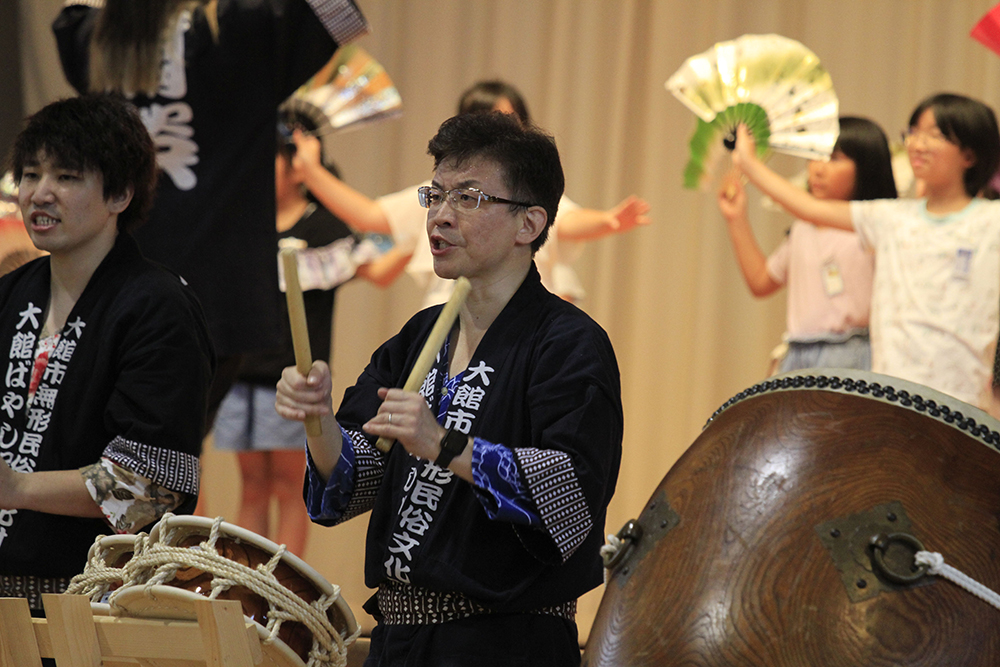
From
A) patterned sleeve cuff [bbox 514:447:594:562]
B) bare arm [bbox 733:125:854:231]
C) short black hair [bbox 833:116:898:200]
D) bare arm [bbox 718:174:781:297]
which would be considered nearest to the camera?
patterned sleeve cuff [bbox 514:447:594:562]

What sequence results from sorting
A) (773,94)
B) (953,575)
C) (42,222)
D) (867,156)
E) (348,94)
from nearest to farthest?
(953,575), (42,222), (773,94), (348,94), (867,156)

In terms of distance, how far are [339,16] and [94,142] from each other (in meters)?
0.94

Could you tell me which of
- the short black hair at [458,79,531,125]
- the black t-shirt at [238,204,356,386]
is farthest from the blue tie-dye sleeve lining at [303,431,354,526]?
the short black hair at [458,79,531,125]

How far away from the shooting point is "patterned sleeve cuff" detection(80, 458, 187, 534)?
5.84 feet

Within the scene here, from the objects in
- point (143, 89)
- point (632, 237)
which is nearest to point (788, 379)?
point (143, 89)

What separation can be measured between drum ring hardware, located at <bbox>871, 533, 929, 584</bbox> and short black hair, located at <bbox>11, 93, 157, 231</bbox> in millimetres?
1441

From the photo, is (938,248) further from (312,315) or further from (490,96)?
(312,315)

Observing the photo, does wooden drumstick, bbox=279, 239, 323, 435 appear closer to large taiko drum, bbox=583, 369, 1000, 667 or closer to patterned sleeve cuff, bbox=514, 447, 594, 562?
patterned sleeve cuff, bbox=514, 447, 594, 562

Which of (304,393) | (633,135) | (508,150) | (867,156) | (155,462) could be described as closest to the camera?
(304,393)

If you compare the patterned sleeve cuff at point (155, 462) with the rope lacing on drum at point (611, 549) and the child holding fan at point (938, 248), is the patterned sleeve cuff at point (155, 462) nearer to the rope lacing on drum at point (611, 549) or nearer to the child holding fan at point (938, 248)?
the rope lacing on drum at point (611, 549)

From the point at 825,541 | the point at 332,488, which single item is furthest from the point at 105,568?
the point at 825,541

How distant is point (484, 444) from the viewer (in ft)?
4.81

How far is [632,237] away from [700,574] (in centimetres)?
379

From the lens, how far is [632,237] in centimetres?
501
